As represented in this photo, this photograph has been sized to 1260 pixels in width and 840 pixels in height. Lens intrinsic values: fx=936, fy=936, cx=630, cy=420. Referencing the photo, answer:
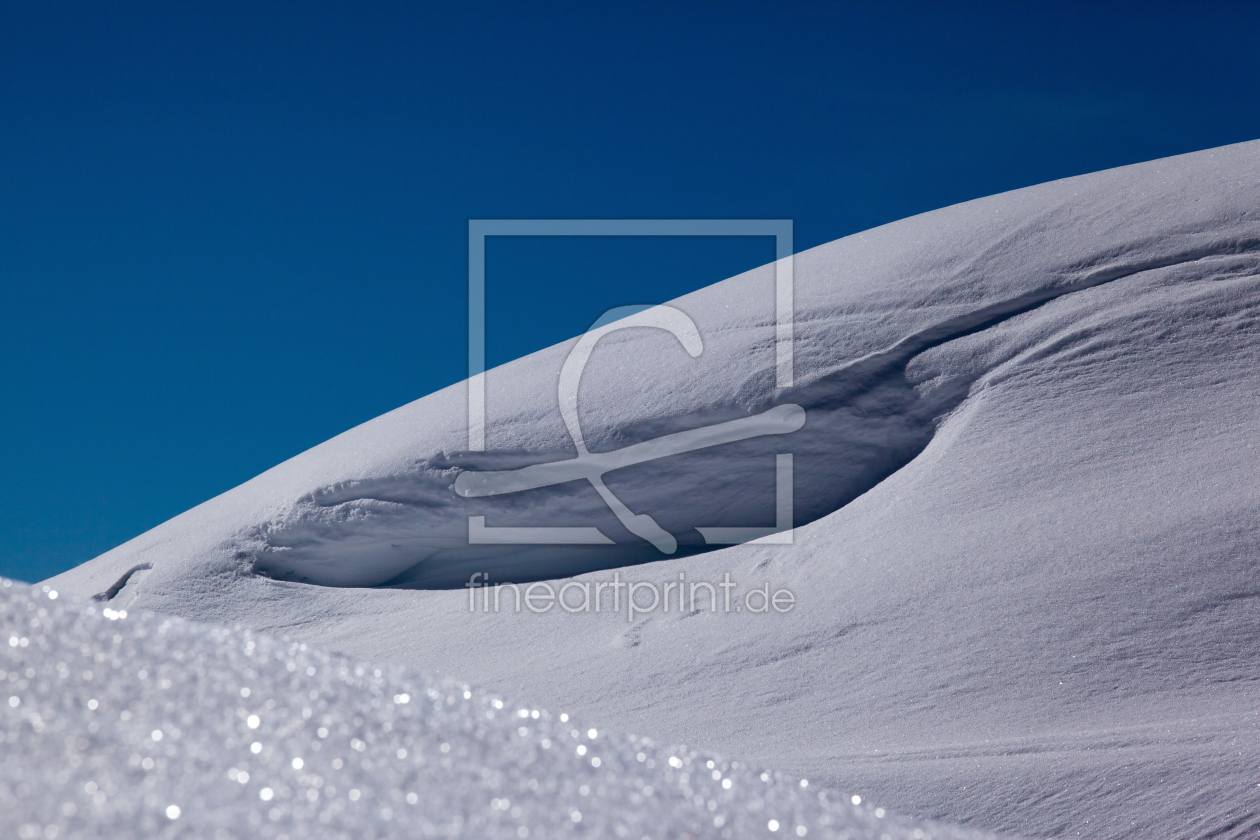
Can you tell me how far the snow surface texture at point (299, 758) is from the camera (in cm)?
46

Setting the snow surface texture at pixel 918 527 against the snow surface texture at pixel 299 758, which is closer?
the snow surface texture at pixel 299 758

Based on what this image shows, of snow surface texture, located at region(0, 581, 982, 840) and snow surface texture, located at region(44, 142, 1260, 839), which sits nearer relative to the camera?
snow surface texture, located at region(0, 581, 982, 840)

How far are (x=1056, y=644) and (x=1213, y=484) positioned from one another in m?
0.65

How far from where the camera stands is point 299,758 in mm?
510

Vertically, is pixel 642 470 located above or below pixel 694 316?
below

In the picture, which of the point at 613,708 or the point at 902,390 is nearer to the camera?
the point at 613,708

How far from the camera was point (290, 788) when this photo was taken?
19.0 inches

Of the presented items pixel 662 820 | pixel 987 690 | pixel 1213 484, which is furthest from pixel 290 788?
pixel 1213 484

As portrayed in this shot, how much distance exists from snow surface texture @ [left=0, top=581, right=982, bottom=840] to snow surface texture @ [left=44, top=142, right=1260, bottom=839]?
1.41 m

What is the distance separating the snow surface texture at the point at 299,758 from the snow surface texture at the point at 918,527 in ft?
4.64

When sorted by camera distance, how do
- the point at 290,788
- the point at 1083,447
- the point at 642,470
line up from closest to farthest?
1. the point at 290,788
2. the point at 1083,447
3. the point at 642,470

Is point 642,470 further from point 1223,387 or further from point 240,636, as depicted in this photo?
point 240,636

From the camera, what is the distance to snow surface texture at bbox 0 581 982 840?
0.46 metres

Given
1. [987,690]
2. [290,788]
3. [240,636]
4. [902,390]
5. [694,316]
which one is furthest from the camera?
[694,316]
